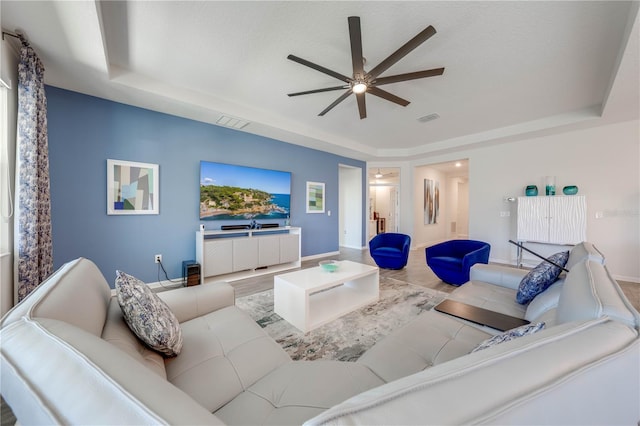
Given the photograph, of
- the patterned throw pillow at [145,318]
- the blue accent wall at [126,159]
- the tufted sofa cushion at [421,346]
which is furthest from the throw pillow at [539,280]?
the blue accent wall at [126,159]

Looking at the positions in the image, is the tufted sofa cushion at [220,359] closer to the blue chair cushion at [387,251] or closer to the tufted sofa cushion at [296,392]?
the tufted sofa cushion at [296,392]

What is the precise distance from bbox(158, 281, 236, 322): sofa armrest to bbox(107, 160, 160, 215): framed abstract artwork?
2.20m

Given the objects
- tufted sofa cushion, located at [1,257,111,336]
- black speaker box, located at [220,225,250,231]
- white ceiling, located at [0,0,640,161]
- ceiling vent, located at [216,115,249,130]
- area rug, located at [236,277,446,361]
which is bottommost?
area rug, located at [236,277,446,361]

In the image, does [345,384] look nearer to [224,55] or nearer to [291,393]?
[291,393]

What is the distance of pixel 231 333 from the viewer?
141cm

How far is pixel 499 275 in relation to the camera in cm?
232

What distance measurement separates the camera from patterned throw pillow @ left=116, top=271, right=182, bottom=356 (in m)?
1.09

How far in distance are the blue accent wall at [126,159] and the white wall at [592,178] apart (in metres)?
5.22

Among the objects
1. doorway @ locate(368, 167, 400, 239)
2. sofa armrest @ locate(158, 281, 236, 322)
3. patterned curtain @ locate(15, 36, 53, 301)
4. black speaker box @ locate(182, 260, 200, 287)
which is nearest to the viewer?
sofa armrest @ locate(158, 281, 236, 322)

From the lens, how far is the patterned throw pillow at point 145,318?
1092 millimetres

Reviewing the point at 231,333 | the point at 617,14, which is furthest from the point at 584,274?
the point at 617,14

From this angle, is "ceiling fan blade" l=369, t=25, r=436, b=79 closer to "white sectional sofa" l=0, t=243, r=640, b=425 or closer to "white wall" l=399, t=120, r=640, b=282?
"white sectional sofa" l=0, t=243, r=640, b=425

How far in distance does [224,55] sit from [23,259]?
2642 millimetres

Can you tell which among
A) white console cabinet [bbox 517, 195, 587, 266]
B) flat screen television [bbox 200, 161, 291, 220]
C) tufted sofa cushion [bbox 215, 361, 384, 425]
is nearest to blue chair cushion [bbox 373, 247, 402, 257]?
flat screen television [bbox 200, 161, 291, 220]
